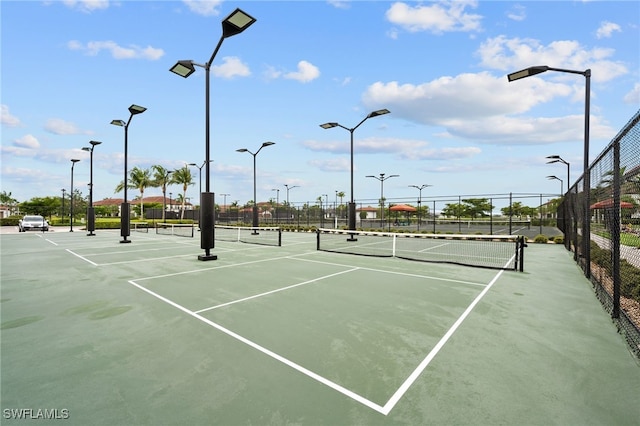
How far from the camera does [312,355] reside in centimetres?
373

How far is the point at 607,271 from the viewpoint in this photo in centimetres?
705

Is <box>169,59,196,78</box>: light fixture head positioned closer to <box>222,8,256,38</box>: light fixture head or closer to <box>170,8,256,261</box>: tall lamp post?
<box>170,8,256,261</box>: tall lamp post

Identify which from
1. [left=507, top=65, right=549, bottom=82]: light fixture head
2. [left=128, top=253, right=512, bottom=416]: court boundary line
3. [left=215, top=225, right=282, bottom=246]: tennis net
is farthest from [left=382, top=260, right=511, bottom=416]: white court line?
[left=215, top=225, right=282, bottom=246]: tennis net

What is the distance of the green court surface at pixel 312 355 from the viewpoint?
2723mm

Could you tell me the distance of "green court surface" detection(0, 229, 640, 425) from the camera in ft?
8.93

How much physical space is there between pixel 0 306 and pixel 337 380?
21.7 ft

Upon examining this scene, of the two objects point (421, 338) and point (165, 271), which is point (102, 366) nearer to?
point (421, 338)

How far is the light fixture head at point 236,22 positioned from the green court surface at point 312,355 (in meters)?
7.48

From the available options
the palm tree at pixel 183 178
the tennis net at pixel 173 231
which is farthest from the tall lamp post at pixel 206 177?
the palm tree at pixel 183 178

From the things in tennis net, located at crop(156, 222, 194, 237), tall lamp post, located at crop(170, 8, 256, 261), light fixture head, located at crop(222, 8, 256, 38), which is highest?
light fixture head, located at crop(222, 8, 256, 38)

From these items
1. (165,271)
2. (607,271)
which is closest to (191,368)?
(165,271)

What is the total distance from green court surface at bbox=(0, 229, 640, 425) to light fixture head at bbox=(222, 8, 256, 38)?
7.48 m

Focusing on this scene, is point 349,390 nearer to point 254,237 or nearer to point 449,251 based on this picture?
point 449,251

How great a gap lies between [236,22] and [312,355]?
947 cm
